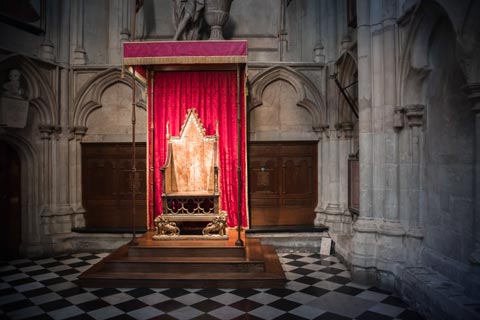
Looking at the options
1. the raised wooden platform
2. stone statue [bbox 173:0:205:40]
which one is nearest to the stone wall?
stone statue [bbox 173:0:205:40]

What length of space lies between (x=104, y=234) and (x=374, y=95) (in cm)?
514

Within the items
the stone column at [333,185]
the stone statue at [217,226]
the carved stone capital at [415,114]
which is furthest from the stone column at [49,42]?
the carved stone capital at [415,114]

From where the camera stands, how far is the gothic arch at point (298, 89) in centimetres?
712

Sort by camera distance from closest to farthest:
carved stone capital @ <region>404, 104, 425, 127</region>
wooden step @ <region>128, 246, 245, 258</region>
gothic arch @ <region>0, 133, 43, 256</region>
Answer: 1. carved stone capital @ <region>404, 104, 425, 127</region>
2. wooden step @ <region>128, 246, 245, 258</region>
3. gothic arch @ <region>0, 133, 43, 256</region>

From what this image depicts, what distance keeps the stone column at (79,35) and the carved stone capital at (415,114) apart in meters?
5.77

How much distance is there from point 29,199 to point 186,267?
3399 mm

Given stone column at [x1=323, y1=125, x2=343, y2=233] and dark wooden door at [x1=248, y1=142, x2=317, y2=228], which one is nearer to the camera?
stone column at [x1=323, y1=125, x2=343, y2=233]

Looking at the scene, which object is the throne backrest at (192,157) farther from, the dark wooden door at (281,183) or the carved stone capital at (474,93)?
the carved stone capital at (474,93)

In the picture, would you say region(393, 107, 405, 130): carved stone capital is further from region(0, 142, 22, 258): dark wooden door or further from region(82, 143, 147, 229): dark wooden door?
region(0, 142, 22, 258): dark wooden door

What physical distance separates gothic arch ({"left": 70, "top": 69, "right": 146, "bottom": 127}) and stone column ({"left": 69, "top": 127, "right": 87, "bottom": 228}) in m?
0.19

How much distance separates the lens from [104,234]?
685 centimetres

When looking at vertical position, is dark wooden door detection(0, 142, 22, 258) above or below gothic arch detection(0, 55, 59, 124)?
below

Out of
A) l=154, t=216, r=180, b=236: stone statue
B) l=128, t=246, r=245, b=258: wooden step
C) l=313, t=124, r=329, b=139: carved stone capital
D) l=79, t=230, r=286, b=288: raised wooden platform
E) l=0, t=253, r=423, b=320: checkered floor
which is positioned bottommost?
l=0, t=253, r=423, b=320: checkered floor

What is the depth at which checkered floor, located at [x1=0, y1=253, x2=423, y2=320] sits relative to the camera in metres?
3.93
